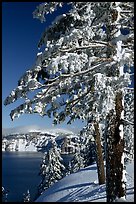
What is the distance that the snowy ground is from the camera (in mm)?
17217

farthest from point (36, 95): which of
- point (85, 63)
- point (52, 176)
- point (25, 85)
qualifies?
point (52, 176)

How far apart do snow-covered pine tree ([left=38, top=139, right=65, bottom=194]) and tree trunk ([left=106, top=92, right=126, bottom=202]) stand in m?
37.5

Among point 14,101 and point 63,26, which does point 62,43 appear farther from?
point 14,101

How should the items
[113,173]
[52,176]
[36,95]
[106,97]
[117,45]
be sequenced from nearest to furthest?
[106,97] < [117,45] < [113,173] < [36,95] < [52,176]

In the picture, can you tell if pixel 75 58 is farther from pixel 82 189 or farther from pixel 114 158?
pixel 82 189

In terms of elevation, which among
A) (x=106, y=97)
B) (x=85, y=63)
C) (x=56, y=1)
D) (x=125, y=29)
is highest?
(x=56, y=1)

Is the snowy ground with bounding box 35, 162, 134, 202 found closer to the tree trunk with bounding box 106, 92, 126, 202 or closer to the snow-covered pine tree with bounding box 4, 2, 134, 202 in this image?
the tree trunk with bounding box 106, 92, 126, 202

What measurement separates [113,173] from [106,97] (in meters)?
2.60

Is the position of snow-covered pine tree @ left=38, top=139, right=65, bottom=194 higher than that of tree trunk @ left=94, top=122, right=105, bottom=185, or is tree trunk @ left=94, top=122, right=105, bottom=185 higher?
tree trunk @ left=94, top=122, right=105, bottom=185

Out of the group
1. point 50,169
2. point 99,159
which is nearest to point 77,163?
point 50,169

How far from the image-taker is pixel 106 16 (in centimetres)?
966

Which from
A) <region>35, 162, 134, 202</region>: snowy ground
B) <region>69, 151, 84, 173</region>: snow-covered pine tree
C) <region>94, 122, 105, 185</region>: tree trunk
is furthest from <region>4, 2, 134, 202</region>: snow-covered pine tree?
<region>69, 151, 84, 173</region>: snow-covered pine tree

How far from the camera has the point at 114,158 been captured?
9.39 meters

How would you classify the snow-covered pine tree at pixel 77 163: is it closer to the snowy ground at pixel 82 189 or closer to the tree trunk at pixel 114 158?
the snowy ground at pixel 82 189
